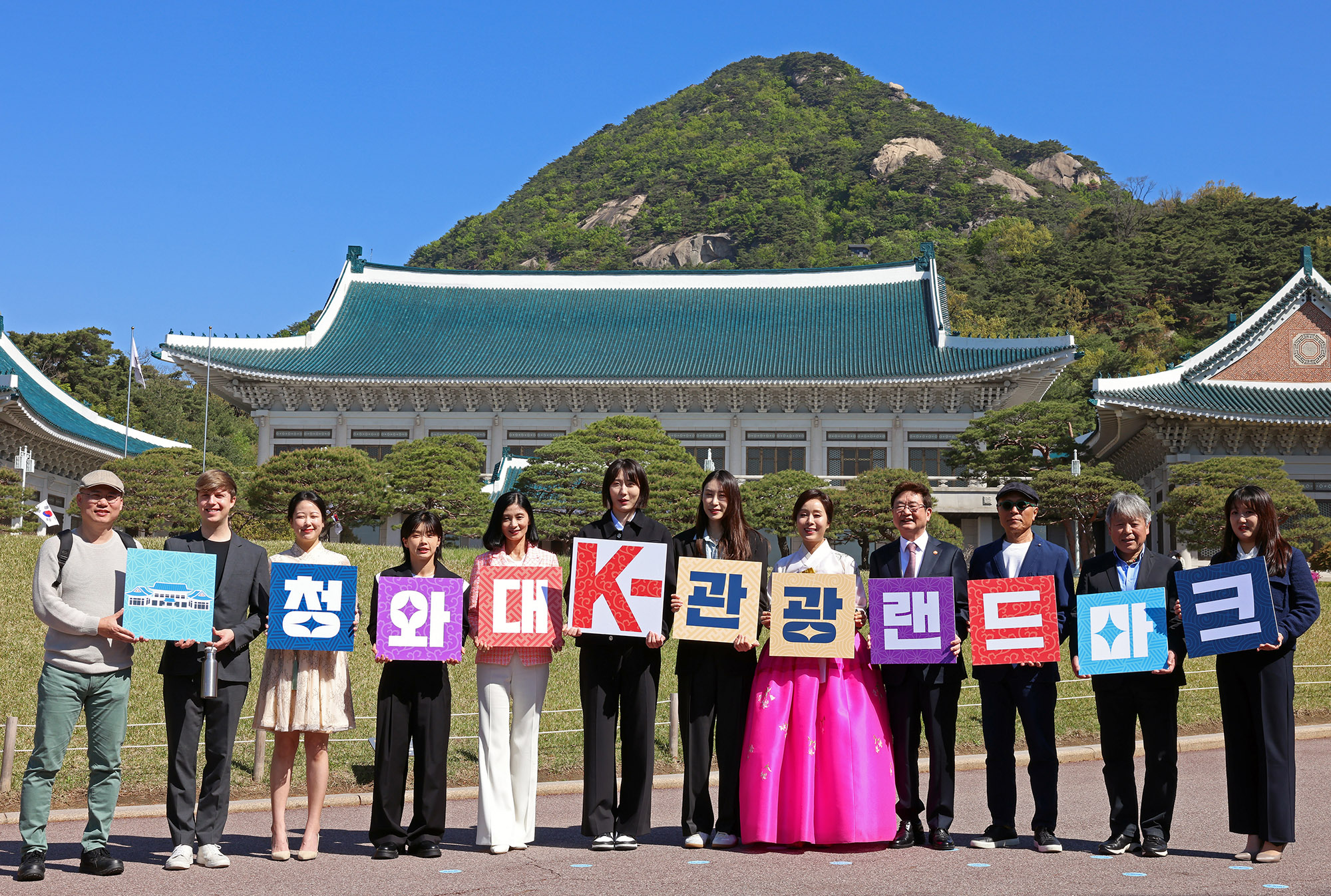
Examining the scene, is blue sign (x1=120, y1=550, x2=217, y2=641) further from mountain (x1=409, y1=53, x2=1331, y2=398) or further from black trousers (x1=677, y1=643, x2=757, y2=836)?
mountain (x1=409, y1=53, x2=1331, y2=398)

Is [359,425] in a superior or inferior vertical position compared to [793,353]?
inferior

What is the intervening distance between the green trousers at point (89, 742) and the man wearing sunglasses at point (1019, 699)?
4440 millimetres

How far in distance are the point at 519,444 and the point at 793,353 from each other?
26.3 ft

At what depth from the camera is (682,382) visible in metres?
30.8

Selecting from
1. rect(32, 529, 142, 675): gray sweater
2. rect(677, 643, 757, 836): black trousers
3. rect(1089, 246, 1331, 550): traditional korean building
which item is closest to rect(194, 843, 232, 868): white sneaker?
rect(32, 529, 142, 675): gray sweater

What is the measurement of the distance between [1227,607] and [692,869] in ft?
9.99

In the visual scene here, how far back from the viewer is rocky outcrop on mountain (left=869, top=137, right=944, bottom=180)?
88750 millimetres

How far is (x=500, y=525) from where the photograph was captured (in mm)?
6414

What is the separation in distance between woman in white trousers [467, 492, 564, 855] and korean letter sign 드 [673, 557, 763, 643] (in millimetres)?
711

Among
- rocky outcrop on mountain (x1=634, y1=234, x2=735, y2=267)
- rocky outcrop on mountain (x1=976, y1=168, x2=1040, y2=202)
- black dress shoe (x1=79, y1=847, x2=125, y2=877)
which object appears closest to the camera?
black dress shoe (x1=79, y1=847, x2=125, y2=877)

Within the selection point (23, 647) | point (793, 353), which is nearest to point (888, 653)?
point (23, 647)

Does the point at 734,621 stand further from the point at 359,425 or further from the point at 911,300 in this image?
the point at 911,300

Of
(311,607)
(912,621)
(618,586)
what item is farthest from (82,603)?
(912,621)

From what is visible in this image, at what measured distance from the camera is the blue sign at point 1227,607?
19.4ft
